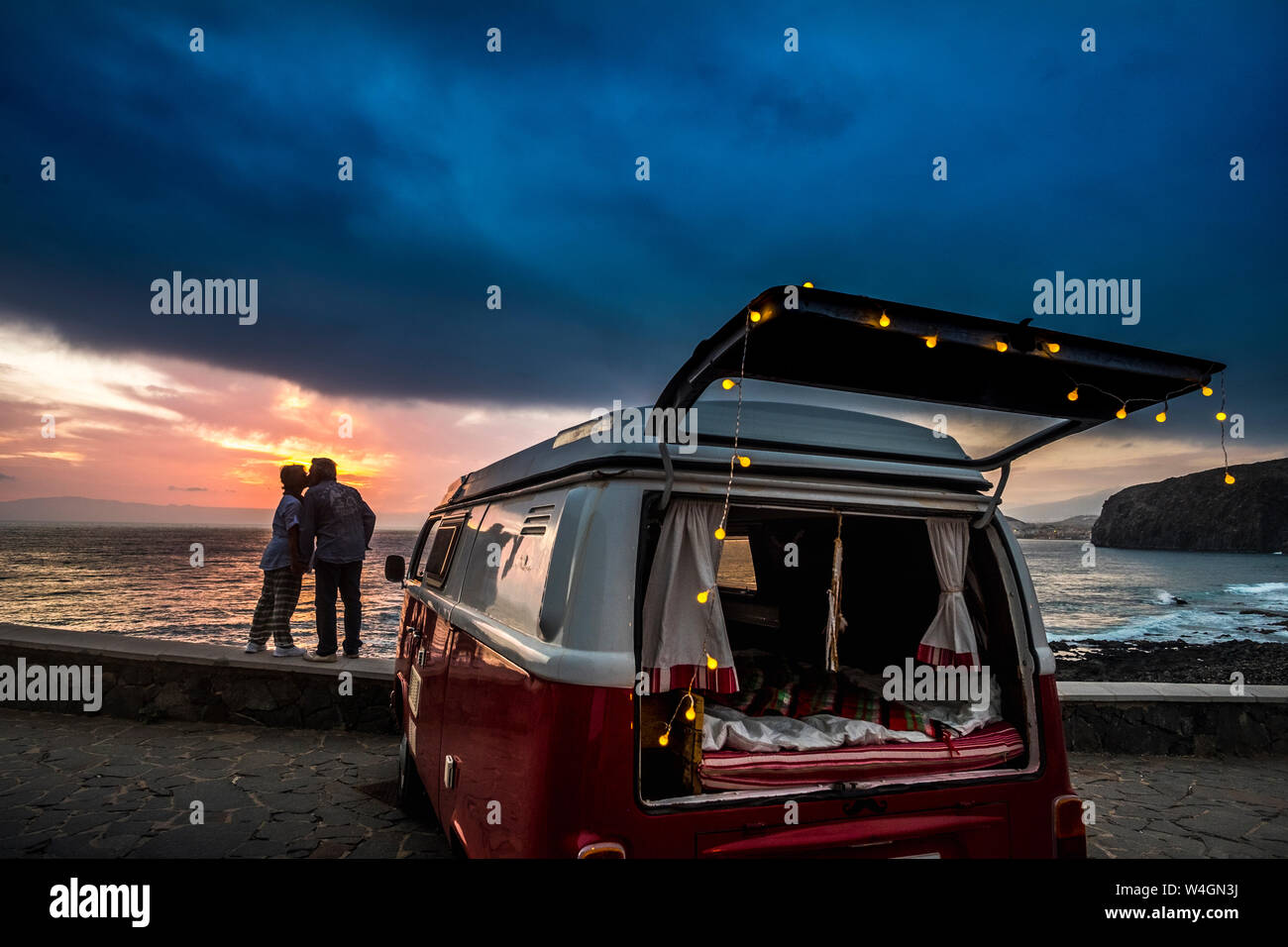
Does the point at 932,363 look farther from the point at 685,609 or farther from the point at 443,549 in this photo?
the point at 443,549

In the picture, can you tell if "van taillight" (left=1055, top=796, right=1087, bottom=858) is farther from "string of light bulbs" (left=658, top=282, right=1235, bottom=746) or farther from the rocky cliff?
the rocky cliff

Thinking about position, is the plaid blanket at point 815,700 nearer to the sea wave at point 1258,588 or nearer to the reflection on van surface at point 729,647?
the reflection on van surface at point 729,647

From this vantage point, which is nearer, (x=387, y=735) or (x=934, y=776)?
(x=934, y=776)

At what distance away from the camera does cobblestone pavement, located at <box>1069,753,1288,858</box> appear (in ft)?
14.3

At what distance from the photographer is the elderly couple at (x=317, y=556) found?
6.87 meters

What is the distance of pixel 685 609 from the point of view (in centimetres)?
242

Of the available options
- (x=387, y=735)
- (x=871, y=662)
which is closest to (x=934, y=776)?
(x=871, y=662)

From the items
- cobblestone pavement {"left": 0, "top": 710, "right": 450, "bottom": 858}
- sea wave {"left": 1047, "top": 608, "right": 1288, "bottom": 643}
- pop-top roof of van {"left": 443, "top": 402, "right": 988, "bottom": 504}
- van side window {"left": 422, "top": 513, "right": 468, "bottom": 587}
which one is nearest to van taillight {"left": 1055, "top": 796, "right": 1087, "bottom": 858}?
pop-top roof of van {"left": 443, "top": 402, "right": 988, "bottom": 504}

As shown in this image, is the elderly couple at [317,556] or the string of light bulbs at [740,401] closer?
the string of light bulbs at [740,401]

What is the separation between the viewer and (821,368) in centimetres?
226

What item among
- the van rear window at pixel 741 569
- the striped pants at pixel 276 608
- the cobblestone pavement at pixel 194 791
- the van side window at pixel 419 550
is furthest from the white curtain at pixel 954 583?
the striped pants at pixel 276 608

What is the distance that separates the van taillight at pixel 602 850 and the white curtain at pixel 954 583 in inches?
A: 63.9
